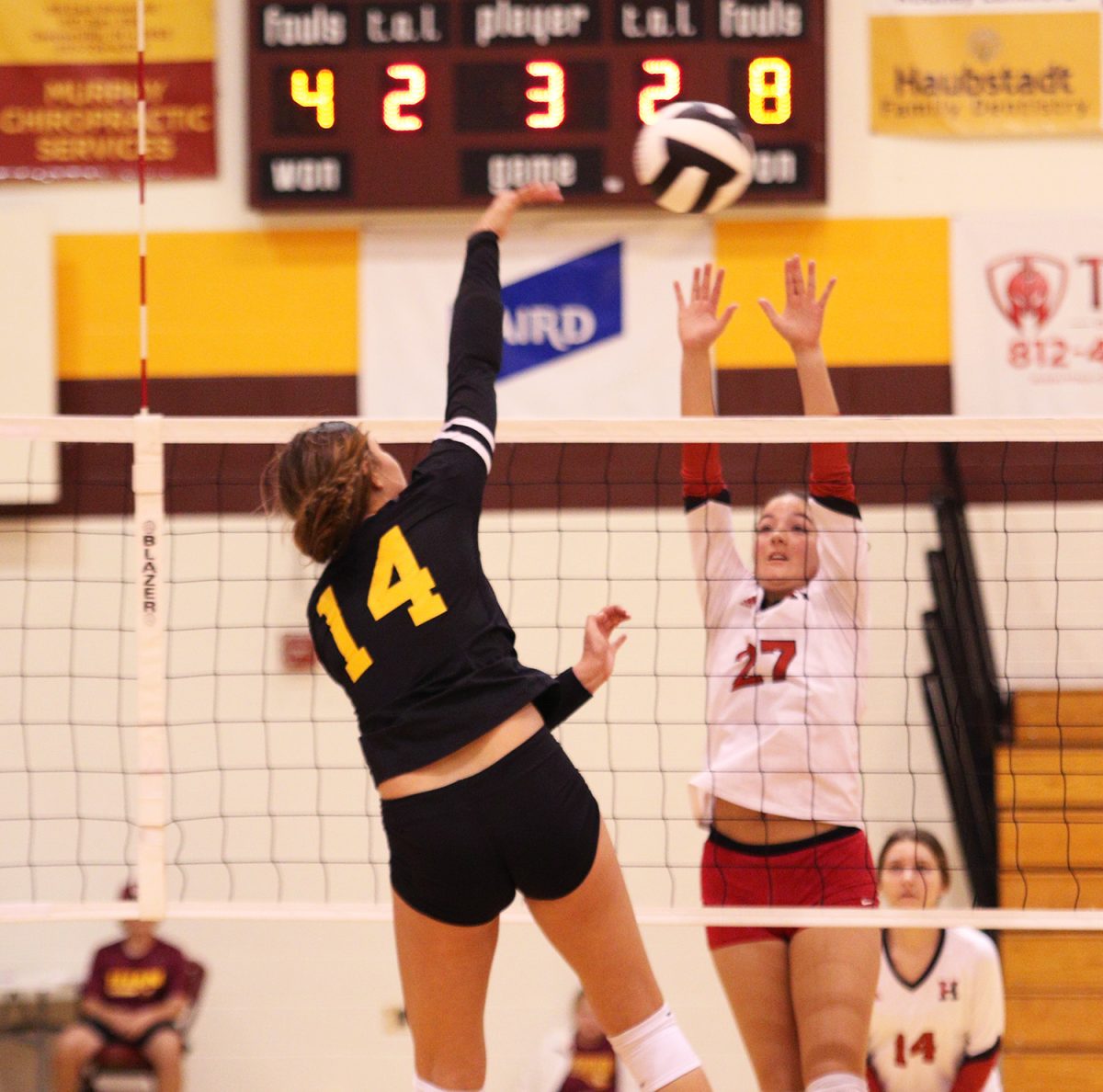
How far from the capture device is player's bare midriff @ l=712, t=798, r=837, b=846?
358 cm

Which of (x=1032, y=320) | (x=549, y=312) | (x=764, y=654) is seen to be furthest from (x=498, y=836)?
(x=1032, y=320)

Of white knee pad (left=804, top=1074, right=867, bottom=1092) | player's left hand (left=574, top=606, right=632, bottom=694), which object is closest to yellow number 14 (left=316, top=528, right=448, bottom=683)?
player's left hand (left=574, top=606, right=632, bottom=694)

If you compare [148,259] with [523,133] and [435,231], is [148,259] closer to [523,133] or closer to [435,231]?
[435,231]

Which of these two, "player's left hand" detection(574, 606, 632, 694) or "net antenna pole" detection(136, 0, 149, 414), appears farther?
"net antenna pole" detection(136, 0, 149, 414)

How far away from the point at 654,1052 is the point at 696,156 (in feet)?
7.91

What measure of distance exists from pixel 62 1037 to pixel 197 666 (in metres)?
1.51

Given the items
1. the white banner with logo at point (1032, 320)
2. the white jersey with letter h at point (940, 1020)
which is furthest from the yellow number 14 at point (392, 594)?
the white banner with logo at point (1032, 320)

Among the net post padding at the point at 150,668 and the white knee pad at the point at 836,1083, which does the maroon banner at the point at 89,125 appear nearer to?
the net post padding at the point at 150,668

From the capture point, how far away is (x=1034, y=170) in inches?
251

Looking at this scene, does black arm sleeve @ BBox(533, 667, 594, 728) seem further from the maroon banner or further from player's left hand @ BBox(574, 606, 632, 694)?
the maroon banner

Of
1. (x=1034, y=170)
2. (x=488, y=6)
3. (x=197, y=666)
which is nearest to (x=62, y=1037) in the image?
(x=197, y=666)

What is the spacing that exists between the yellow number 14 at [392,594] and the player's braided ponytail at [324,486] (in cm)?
9

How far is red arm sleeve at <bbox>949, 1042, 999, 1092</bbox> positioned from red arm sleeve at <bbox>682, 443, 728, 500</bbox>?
6.99 ft

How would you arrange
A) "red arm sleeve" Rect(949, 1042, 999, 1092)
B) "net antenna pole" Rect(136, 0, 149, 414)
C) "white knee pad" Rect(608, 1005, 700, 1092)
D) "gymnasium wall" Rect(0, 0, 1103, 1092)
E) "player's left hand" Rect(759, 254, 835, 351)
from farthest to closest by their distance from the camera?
"gymnasium wall" Rect(0, 0, 1103, 1092) < "net antenna pole" Rect(136, 0, 149, 414) < "red arm sleeve" Rect(949, 1042, 999, 1092) < "player's left hand" Rect(759, 254, 835, 351) < "white knee pad" Rect(608, 1005, 700, 1092)
